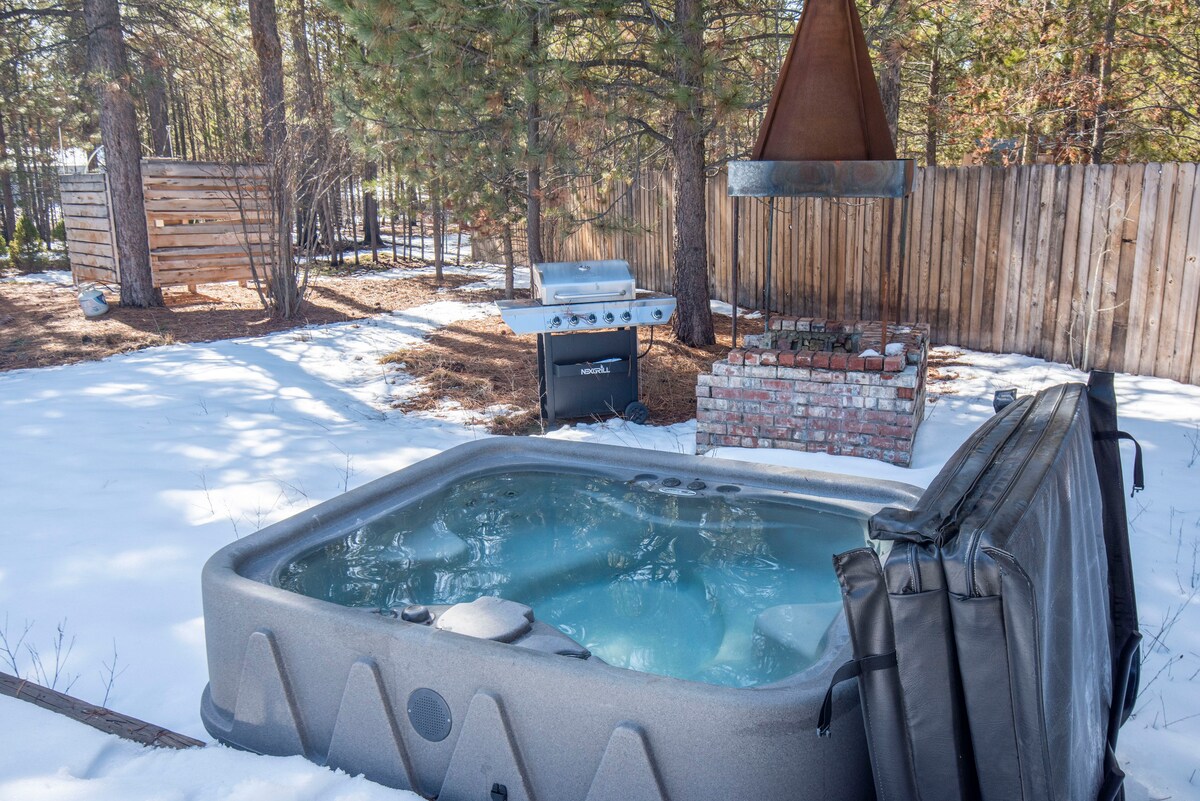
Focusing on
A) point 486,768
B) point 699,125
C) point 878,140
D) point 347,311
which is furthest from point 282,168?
point 486,768

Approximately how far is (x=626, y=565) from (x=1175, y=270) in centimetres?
523

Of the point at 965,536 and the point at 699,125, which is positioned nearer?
the point at 965,536

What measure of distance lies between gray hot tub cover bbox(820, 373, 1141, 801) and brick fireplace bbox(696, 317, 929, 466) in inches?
119

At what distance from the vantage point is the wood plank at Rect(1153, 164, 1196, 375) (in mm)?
6328

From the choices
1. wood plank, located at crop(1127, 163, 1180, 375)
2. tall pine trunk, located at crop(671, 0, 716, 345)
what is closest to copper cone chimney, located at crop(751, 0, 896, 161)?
tall pine trunk, located at crop(671, 0, 716, 345)

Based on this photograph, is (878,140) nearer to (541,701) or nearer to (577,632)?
(577,632)

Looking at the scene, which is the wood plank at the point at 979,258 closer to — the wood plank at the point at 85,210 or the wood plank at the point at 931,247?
the wood plank at the point at 931,247

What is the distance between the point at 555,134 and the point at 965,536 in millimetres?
7033

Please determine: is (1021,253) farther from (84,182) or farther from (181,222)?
(84,182)

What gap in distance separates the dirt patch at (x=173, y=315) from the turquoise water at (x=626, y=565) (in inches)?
230

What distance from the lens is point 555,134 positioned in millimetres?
7949

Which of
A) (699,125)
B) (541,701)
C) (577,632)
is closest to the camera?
(541,701)

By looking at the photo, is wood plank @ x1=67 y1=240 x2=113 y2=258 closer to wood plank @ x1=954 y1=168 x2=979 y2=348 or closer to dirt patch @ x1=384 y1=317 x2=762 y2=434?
dirt patch @ x1=384 y1=317 x2=762 y2=434

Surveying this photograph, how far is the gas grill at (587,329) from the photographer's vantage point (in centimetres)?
562
